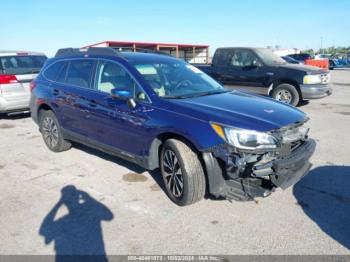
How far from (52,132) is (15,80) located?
10.6 ft

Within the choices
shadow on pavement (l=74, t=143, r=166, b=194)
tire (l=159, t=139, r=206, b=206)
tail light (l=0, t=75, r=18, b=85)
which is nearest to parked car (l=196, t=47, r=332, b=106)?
shadow on pavement (l=74, t=143, r=166, b=194)

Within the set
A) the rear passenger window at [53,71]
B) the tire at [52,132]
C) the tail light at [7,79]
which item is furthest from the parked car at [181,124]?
the tail light at [7,79]

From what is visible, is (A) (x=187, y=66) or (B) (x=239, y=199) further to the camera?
(A) (x=187, y=66)

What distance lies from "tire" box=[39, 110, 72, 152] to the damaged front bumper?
3.36 meters

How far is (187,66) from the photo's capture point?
202 inches

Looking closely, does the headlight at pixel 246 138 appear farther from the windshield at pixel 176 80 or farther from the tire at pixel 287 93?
the tire at pixel 287 93

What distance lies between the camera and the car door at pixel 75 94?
4867mm

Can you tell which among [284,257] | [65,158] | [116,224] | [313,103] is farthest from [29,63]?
[313,103]

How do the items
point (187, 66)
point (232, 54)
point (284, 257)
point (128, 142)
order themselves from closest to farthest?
1. point (284, 257)
2. point (128, 142)
3. point (187, 66)
4. point (232, 54)

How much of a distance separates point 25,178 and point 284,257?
3746mm

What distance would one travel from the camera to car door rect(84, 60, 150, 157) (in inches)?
158

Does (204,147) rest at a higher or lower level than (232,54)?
lower

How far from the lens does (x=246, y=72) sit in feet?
32.9

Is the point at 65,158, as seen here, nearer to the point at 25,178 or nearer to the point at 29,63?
the point at 25,178
